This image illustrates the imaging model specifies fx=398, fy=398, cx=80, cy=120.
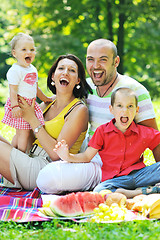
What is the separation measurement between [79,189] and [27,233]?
4.04 ft

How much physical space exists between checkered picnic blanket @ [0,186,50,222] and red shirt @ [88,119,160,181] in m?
0.80

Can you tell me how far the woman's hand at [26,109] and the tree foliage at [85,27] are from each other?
10.6 metres

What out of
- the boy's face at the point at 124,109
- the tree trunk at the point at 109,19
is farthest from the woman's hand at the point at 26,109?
the tree trunk at the point at 109,19

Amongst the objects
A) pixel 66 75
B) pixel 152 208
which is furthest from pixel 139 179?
pixel 66 75

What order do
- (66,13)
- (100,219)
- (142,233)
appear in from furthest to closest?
(66,13)
(100,219)
(142,233)

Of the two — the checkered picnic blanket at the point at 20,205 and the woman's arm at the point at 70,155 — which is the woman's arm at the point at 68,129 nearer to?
the woman's arm at the point at 70,155

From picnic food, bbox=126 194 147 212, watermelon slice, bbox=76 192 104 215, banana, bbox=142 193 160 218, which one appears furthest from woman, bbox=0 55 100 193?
banana, bbox=142 193 160 218

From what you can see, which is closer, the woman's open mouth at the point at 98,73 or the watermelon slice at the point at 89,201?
the watermelon slice at the point at 89,201

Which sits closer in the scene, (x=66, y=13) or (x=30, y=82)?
(x=30, y=82)

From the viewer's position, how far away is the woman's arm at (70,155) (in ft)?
13.7

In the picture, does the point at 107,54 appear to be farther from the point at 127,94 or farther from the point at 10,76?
the point at 10,76

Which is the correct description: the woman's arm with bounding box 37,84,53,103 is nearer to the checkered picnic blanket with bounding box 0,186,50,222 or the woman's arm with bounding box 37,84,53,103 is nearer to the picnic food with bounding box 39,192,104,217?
the checkered picnic blanket with bounding box 0,186,50,222

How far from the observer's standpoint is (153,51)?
1775cm

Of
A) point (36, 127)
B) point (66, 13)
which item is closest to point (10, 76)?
point (36, 127)
